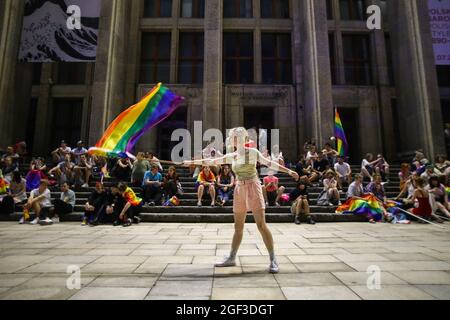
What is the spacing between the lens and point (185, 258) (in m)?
4.66

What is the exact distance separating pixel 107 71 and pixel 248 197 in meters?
15.1

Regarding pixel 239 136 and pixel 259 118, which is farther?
pixel 259 118

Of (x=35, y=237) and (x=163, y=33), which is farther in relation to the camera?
(x=163, y=33)

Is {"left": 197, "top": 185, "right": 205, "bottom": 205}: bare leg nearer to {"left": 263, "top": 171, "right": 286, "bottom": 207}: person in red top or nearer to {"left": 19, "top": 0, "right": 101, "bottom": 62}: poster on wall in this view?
{"left": 263, "top": 171, "right": 286, "bottom": 207}: person in red top

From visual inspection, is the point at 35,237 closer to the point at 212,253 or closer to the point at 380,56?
the point at 212,253

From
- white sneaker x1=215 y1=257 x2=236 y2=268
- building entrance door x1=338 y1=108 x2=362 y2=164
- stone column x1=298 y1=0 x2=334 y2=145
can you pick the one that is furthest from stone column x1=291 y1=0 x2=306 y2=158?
white sneaker x1=215 y1=257 x2=236 y2=268

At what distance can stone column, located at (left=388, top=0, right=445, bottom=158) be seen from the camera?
50.4ft

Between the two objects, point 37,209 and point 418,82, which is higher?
point 418,82

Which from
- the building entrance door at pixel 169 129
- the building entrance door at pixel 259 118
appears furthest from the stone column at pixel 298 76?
the building entrance door at pixel 169 129

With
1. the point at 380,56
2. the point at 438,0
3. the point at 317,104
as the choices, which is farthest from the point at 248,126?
the point at 438,0

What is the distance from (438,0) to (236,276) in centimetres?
2030

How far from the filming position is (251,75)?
19.8 m

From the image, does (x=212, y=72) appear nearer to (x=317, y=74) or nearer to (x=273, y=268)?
(x=317, y=74)

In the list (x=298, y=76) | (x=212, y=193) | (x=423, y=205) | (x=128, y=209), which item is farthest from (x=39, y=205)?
(x=298, y=76)
